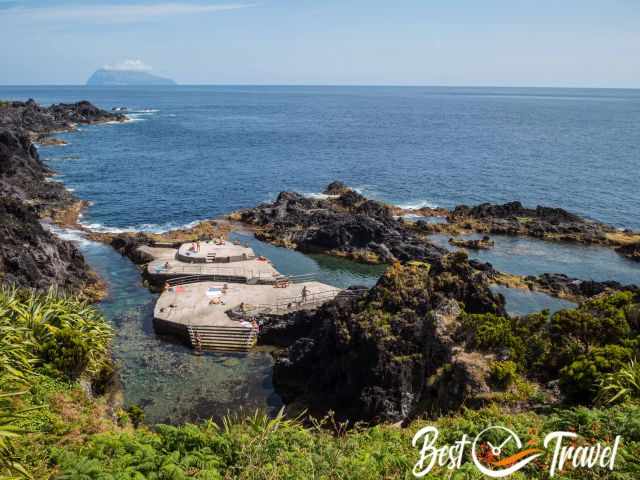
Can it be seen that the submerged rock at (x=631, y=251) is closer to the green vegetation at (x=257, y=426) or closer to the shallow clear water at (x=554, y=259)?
the shallow clear water at (x=554, y=259)

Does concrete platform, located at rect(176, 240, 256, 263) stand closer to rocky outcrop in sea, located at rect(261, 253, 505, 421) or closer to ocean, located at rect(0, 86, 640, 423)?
ocean, located at rect(0, 86, 640, 423)

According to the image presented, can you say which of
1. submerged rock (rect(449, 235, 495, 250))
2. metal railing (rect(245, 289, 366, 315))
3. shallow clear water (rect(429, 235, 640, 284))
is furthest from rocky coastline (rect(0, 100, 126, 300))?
shallow clear water (rect(429, 235, 640, 284))

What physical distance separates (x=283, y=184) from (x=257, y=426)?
238 ft

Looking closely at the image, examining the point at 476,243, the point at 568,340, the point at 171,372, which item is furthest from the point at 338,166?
the point at 568,340

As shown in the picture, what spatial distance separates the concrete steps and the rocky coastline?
9.79 meters

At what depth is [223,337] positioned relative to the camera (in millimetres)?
32344

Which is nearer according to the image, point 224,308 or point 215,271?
point 224,308

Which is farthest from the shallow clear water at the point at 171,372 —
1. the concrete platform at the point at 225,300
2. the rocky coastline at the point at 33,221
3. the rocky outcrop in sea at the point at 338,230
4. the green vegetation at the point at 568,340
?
the rocky outcrop in sea at the point at 338,230

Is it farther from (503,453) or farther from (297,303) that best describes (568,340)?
(297,303)

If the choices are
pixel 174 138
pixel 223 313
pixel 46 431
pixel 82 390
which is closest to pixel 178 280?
pixel 223 313

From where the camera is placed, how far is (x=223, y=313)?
113 ft

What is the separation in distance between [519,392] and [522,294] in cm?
2760

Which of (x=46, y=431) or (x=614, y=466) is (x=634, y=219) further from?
(x=46, y=431)

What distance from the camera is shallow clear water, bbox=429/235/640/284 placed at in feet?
161
